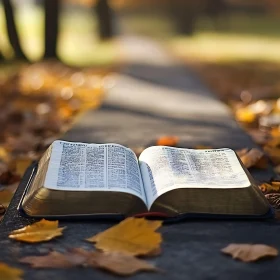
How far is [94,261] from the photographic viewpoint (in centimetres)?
192

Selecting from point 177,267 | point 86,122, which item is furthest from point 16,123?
point 177,267

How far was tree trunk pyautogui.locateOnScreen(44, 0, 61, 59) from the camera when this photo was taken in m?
11.6

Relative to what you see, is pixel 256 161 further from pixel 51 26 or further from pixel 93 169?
pixel 51 26

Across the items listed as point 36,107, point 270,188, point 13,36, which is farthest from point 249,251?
point 13,36

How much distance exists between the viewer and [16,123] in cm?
564

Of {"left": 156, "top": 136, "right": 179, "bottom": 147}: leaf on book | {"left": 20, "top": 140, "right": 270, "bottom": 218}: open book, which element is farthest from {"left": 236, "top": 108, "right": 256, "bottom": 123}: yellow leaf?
{"left": 20, "top": 140, "right": 270, "bottom": 218}: open book

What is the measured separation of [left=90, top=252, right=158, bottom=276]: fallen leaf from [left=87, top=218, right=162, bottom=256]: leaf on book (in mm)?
43

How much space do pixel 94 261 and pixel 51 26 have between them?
33.8 ft

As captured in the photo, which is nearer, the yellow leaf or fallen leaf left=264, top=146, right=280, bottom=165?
fallen leaf left=264, top=146, right=280, bottom=165

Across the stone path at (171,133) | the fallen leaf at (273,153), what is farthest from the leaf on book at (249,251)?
the fallen leaf at (273,153)

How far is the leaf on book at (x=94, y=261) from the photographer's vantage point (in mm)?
1874

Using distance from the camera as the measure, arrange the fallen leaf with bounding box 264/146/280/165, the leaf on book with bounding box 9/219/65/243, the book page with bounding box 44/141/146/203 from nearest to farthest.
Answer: the leaf on book with bounding box 9/219/65/243 → the book page with bounding box 44/141/146/203 → the fallen leaf with bounding box 264/146/280/165

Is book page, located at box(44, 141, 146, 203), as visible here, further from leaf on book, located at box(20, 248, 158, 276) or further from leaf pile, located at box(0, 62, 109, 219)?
leaf pile, located at box(0, 62, 109, 219)

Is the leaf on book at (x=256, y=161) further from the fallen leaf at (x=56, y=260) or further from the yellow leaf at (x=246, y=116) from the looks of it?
the yellow leaf at (x=246, y=116)
